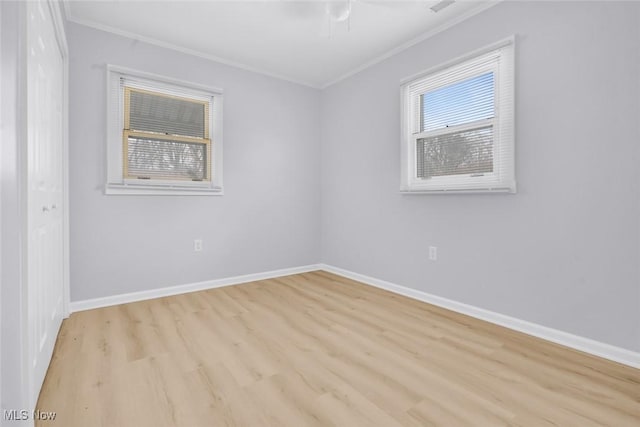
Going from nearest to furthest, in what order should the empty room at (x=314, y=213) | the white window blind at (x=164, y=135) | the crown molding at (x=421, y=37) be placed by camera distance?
the empty room at (x=314, y=213) < the crown molding at (x=421, y=37) < the white window blind at (x=164, y=135)

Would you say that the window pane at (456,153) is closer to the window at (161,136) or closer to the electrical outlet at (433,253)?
the electrical outlet at (433,253)

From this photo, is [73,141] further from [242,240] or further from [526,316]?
[526,316]

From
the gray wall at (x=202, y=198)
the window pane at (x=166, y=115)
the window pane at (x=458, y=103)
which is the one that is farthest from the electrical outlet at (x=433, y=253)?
the window pane at (x=166, y=115)

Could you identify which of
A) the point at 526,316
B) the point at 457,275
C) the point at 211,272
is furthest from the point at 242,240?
the point at 526,316

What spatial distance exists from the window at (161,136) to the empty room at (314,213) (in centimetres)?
2

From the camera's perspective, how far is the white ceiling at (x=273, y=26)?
2.50 metres

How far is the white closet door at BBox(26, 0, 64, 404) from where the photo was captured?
4.36ft

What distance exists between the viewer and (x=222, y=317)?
8.36 ft

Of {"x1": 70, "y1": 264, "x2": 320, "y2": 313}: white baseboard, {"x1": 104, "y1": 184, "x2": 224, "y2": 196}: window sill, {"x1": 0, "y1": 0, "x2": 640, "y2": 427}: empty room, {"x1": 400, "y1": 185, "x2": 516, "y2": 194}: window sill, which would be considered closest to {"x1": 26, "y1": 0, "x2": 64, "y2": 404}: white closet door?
{"x1": 0, "y1": 0, "x2": 640, "y2": 427}: empty room

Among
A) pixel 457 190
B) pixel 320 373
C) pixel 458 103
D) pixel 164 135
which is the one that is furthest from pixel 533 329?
pixel 164 135

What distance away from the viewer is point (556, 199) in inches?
82.6

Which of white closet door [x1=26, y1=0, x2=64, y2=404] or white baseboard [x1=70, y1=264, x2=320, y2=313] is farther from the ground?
white closet door [x1=26, y1=0, x2=64, y2=404]

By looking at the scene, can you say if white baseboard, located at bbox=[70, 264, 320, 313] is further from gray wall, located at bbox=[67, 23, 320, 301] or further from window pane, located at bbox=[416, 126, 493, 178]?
window pane, located at bbox=[416, 126, 493, 178]

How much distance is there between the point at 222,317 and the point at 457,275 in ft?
6.62
